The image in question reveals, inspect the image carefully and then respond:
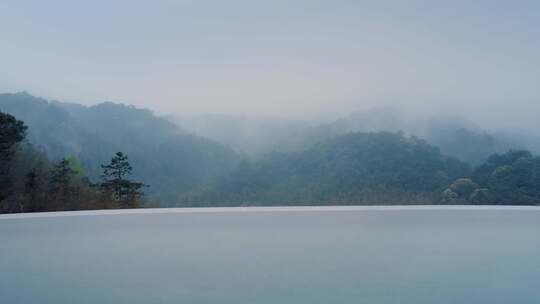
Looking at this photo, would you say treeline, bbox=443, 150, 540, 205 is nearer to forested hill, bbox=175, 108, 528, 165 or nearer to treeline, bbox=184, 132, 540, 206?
treeline, bbox=184, 132, 540, 206

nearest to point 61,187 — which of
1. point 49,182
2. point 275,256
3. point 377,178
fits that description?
A: point 49,182

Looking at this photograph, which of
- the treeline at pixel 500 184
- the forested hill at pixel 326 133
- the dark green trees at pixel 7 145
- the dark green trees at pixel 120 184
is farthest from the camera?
the forested hill at pixel 326 133

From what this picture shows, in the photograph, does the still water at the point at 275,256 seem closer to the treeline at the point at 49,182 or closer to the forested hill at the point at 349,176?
the forested hill at the point at 349,176

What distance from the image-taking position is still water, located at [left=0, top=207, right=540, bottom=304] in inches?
78.7

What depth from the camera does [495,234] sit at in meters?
2.57

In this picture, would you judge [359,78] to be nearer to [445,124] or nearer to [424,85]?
[424,85]

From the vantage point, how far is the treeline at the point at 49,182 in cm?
638

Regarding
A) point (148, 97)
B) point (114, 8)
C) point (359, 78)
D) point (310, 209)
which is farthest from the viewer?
point (359, 78)

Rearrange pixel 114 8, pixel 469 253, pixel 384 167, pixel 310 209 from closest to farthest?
pixel 469 253, pixel 310 209, pixel 114 8, pixel 384 167

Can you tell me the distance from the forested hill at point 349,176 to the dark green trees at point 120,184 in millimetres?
864

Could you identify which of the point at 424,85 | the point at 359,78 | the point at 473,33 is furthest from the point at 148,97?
the point at 473,33

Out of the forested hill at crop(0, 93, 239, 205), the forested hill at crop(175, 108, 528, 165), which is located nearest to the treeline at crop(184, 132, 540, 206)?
the forested hill at crop(175, 108, 528, 165)

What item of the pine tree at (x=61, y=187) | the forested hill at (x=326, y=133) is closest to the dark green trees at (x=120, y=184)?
the pine tree at (x=61, y=187)

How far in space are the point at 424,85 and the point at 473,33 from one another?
1162 mm
